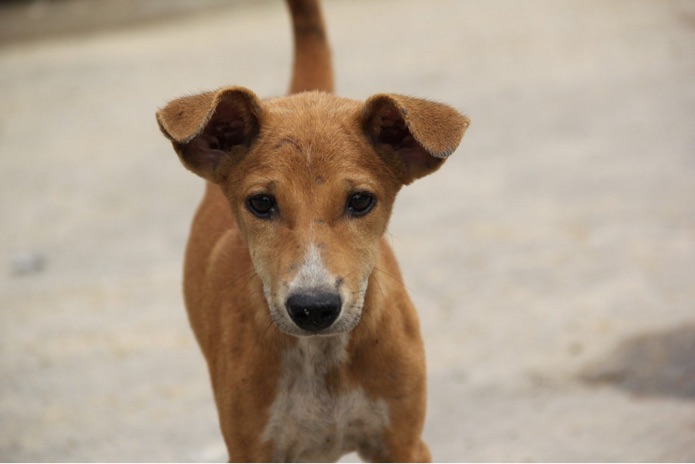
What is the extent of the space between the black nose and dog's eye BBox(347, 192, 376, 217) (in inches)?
15.8

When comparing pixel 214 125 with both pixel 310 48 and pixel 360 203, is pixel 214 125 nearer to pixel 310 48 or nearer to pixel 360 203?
pixel 360 203

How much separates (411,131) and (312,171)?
0.37 metres

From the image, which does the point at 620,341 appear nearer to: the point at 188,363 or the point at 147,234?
the point at 188,363

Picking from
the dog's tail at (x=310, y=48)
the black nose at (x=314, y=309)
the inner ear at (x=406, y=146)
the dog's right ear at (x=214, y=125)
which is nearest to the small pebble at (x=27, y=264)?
the dog's tail at (x=310, y=48)

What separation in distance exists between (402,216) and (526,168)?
4.66 feet

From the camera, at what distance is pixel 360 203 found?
388 centimetres

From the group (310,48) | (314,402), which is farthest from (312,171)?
(310,48)

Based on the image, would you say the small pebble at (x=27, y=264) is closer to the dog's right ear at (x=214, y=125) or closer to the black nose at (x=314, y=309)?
the dog's right ear at (x=214, y=125)

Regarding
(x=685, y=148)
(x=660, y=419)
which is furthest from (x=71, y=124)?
(x=660, y=419)

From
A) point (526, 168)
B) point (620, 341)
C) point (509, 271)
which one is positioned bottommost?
point (620, 341)

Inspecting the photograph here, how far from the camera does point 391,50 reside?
13.3m

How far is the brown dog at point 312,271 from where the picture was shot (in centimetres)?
372

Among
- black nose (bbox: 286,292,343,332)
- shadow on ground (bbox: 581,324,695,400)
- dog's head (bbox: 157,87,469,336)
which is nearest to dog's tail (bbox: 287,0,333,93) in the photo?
dog's head (bbox: 157,87,469,336)

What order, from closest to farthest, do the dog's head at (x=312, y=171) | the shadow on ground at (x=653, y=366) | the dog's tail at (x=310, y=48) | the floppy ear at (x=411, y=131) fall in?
the dog's head at (x=312, y=171) < the floppy ear at (x=411, y=131) < the dog's tail at (x=310, y=48) < the shadow on ground at (x=653, y=366)
